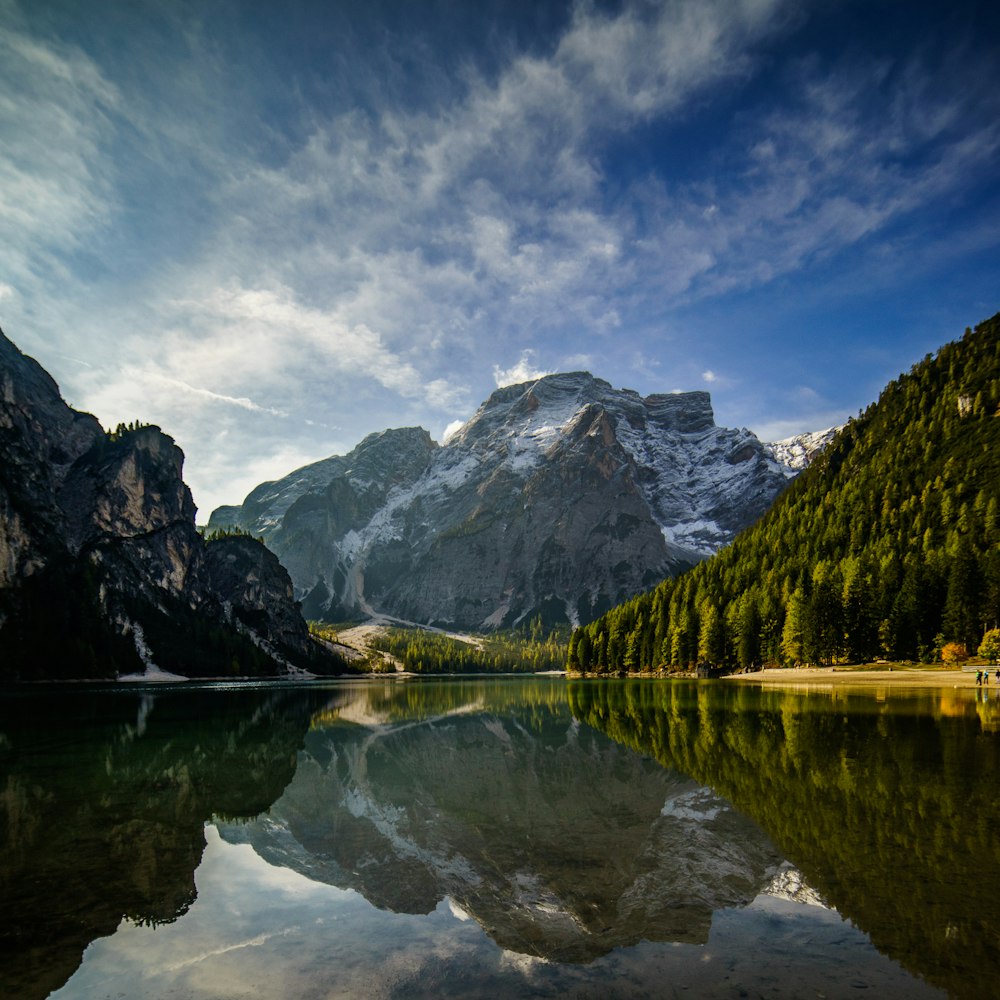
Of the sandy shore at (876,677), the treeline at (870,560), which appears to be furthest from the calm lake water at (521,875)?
the treeline at (870,560)

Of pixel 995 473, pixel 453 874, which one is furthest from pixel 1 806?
pixel 995 473

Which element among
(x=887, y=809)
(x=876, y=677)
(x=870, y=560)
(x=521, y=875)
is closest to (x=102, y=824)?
(x=521, y=875)

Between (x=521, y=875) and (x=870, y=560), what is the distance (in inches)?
4425

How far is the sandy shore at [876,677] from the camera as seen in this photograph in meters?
66.6

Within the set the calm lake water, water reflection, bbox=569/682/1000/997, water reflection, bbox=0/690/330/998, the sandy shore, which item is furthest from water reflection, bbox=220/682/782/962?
the sandy shore

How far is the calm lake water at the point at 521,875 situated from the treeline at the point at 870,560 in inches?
2775

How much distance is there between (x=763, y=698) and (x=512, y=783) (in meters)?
42.3

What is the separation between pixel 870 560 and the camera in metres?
106

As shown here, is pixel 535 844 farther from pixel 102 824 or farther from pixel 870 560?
pixel 870 560

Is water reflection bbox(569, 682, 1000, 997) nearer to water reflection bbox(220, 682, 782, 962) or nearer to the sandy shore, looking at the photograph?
water reflection bbox(220, 682, 782, 962)

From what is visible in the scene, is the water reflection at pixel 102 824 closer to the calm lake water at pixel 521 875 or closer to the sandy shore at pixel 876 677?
the calm lake water at pixel 521 875

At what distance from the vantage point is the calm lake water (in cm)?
871

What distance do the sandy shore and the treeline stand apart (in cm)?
528

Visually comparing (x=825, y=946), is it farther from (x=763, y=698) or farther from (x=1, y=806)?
(x=763, y=698)
